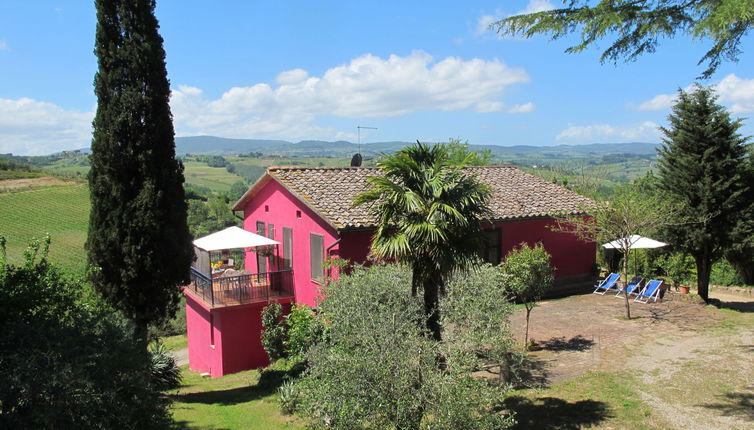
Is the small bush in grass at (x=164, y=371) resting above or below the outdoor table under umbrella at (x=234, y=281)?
below

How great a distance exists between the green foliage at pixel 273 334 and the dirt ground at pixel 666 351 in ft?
21.9

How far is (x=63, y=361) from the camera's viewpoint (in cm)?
537

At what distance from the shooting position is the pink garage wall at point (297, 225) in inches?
586

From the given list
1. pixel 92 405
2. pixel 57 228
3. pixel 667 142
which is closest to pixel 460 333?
pixel 92 405

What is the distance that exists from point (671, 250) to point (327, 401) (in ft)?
49.0

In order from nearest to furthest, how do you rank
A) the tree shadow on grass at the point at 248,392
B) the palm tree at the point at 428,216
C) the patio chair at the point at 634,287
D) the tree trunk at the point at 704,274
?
the palm tree at the point at 428,216, the tree shadow on grass at the point at 248,392, the tree trunk at the point at 704,274, the patio chair at the point at 634,287

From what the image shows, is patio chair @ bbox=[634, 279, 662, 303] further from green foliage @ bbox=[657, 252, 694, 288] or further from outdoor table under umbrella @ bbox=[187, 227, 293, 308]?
outdoor table under umbrella @ bbox=[187, 227, 293, 308]

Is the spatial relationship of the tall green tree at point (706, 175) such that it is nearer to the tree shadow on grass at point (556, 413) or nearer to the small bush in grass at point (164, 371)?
the tree shadow on grass at point (556, 413)

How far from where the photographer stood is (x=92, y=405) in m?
5.32

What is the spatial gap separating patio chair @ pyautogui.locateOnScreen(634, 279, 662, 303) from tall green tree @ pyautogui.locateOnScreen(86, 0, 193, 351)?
1478 centimetres

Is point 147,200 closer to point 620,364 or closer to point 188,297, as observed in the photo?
point 188,297

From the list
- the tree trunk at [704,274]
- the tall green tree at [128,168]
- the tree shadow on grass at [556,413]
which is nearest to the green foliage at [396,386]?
the tree shadow on grass at [556,413]

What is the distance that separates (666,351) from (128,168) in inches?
515

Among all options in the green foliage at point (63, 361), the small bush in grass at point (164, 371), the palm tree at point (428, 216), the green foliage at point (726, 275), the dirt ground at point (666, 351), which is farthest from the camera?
the green foliage at point (726, 275)
